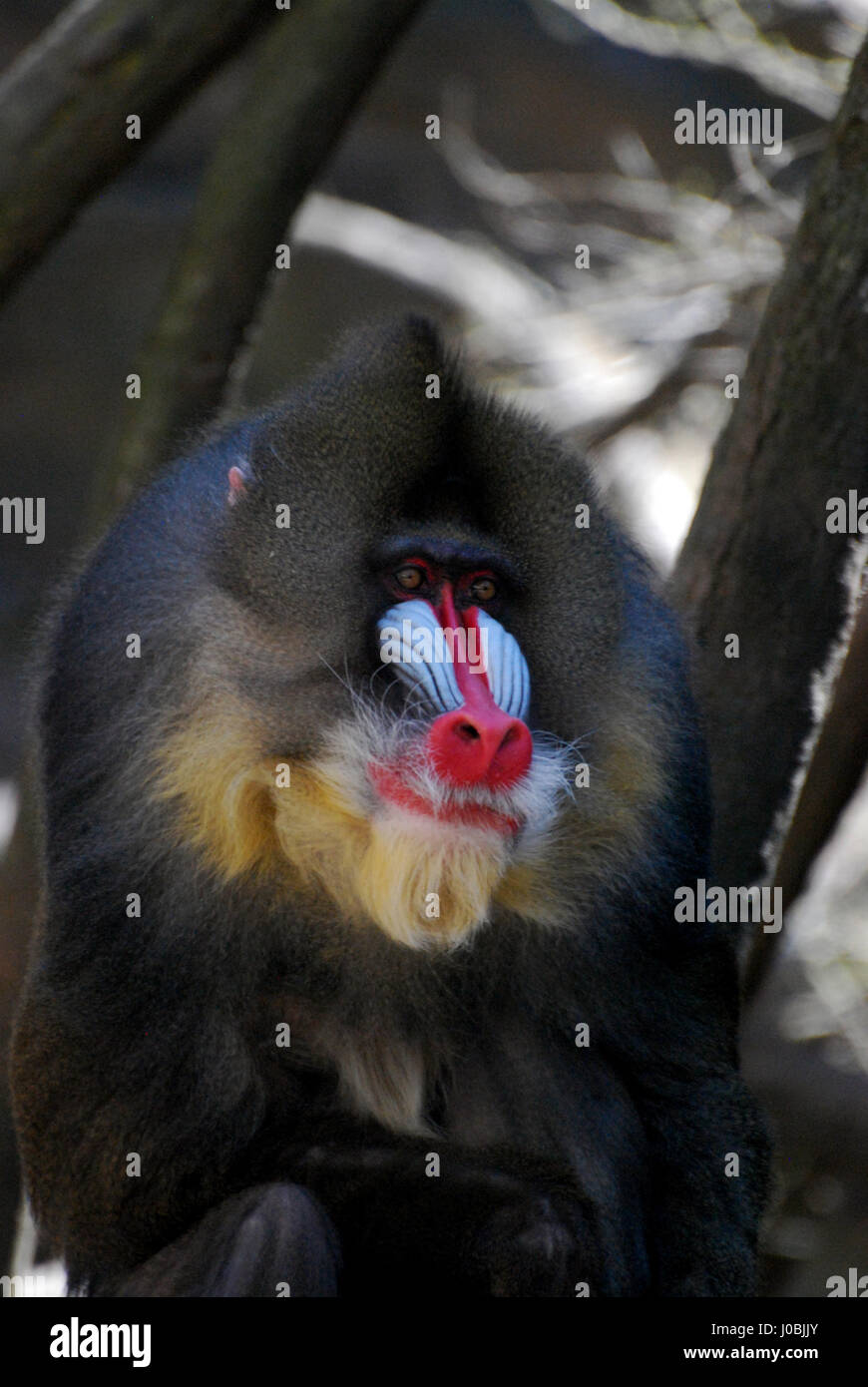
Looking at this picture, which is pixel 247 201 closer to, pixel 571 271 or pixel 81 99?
pixel 81 99

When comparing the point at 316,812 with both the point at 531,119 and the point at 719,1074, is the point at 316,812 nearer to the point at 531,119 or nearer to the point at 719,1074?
the point at 719,1074

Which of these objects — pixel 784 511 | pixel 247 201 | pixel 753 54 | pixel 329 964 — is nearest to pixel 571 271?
pixel 753 54

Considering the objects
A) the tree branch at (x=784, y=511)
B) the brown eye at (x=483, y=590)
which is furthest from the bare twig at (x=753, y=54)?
the brown eye at (x=483, y=590)

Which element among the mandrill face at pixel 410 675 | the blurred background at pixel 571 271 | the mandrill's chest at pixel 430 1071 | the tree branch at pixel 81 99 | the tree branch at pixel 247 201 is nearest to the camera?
the mandrill face at pixel 410 675

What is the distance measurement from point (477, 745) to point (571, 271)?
8293 millimetres

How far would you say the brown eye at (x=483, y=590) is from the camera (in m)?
3.14

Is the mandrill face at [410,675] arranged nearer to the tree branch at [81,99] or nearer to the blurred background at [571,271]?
the tree branch at [81,99]

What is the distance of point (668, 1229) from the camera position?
3457 millimetres

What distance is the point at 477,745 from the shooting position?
2.74 meters

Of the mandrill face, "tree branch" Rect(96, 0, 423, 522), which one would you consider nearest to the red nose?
the mandrill face

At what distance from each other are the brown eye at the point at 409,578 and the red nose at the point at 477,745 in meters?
0.39

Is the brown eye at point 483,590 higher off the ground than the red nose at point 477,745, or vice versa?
the brown eye at point 483,590

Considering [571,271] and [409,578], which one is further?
[571,271]
